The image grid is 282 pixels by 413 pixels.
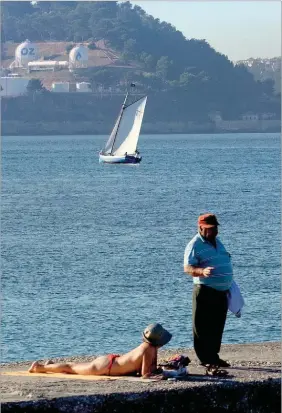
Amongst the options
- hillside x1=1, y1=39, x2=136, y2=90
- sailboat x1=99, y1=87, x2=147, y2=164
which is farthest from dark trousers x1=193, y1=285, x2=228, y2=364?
hillside x1=1, y1=39, x2=136, y2=90

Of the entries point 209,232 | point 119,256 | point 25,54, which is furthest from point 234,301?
point 25,54

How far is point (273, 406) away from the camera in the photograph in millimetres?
6035

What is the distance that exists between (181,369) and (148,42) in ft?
502

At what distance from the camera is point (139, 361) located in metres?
6.07

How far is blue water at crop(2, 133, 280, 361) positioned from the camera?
14.7 metres

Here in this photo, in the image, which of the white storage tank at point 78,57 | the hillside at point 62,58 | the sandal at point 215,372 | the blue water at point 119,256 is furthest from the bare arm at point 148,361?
the white storage tank at point 78,57

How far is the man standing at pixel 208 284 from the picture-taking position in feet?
20.6

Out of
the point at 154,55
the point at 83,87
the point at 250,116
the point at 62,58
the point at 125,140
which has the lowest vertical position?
the point at 250,116

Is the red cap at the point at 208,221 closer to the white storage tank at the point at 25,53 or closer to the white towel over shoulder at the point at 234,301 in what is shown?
the white towel over shoulder at the point at 234,301

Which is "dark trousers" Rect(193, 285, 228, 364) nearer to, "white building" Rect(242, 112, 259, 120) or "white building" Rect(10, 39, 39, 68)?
"white building" Rect(242, 112, 259, 120)

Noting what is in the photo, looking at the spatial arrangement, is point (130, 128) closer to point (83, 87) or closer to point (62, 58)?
point (83, 87)

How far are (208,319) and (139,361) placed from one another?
1.54 ft

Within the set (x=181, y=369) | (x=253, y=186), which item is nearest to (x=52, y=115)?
(x=253, y=186)

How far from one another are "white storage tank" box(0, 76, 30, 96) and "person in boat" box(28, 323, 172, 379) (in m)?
131
